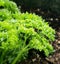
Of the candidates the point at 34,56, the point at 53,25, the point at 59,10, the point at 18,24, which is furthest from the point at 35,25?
the point at 59,10

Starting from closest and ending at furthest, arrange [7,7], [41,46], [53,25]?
1. [41,46]
2. [7,7]
3. [53,25]

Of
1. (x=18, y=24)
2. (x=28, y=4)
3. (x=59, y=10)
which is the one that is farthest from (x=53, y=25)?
(x=18, y=24)

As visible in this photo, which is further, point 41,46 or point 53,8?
point 53,8

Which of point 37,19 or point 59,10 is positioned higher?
point 37,19

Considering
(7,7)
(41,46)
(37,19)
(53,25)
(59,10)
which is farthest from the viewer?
(59,10)

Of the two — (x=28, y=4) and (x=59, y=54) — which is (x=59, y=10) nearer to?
(x=28, y=4)

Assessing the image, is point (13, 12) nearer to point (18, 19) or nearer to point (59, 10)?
point (18, 19)

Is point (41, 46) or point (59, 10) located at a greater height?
point (41, 46)

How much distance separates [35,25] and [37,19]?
357 millimetres

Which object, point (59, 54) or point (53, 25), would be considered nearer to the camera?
point (59, 54)

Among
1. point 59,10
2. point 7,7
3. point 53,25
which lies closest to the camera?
point 7,7

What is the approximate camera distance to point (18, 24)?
13.9 ft

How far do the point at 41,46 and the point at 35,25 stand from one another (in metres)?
0.40

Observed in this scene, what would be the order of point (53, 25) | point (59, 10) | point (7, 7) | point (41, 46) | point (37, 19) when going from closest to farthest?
1. point (41, 46)
2. point (37, 19)
3. point (7, 7)
4. point (53, 25)
5. point (59, 10)
